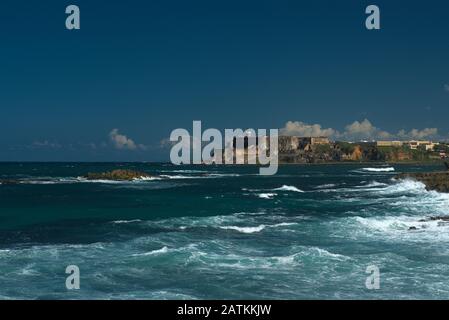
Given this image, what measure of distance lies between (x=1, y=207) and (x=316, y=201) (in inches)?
1456

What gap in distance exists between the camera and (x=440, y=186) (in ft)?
231

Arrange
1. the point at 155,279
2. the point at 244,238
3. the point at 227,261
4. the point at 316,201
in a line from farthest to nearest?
the point at 316,201, the point at 244,238, the point at 227,261, the point at 155,279

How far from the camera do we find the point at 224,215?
49.2 m

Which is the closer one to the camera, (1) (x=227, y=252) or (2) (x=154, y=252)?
(2) (x=154, y=252)

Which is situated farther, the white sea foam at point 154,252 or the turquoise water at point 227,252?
the white sea foam at point 154,252

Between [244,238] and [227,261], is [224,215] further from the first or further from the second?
[227,261]

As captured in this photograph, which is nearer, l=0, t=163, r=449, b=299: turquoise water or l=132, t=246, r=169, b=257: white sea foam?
l=0, t=163, r=449, b=299: turquoise water

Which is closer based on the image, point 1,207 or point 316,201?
point 1,207

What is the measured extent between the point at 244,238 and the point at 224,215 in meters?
14.2
